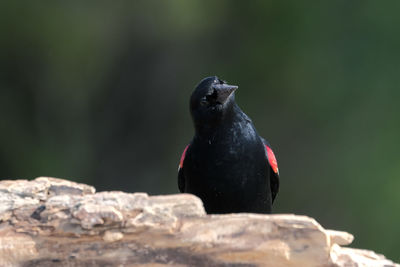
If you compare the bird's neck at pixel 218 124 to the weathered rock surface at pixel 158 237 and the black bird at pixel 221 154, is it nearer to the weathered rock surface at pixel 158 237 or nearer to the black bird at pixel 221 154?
the black bird at pixel 221 154

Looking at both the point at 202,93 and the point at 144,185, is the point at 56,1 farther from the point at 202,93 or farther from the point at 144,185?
the point at 202,93

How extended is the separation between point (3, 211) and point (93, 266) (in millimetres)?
537

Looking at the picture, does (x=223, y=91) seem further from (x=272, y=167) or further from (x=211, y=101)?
(x=272, y=167)

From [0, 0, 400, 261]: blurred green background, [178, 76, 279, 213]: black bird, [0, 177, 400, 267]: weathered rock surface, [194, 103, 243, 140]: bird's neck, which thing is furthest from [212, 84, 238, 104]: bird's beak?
[0, 0, 400, 261]: blurred green background

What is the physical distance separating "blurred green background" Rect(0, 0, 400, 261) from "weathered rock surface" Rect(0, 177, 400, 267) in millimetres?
6977

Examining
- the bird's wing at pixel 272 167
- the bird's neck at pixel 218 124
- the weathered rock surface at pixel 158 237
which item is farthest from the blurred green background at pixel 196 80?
the weathered rock surface at pixel 158 237

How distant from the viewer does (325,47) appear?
33.9 ft

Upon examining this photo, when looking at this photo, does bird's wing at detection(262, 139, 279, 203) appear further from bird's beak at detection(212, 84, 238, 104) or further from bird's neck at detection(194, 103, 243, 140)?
bird's beak at detection(212, 84, 238, 104)

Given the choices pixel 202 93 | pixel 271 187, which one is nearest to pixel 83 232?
pixel 202 93

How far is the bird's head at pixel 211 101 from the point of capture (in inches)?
159

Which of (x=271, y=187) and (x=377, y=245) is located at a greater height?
(x=271, y=187)

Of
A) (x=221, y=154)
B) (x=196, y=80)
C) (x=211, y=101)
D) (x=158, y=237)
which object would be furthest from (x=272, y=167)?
(x=196, y=80)

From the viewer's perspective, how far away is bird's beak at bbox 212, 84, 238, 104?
4.01 meters

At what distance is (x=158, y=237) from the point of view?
3076 millimetres
